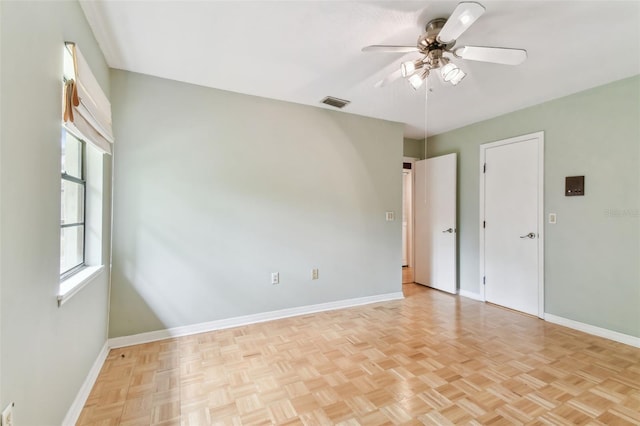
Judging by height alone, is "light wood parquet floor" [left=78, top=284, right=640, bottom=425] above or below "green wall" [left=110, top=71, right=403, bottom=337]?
below

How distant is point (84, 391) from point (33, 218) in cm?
129

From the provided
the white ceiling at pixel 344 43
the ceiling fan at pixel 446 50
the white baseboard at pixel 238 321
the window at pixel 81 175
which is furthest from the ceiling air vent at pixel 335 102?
the white baseboard at pixel 238 321

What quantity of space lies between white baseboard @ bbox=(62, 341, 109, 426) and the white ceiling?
92.9 inches

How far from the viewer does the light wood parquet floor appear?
1.69 meters

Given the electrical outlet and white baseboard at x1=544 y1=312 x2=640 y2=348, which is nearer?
the electrical outlet

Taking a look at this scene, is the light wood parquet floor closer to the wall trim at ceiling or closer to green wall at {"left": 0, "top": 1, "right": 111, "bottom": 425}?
green wall at {"left": 0, "top": 1, "right": 111, "bottom": 425}

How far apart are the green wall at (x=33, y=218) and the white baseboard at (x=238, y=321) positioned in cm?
89

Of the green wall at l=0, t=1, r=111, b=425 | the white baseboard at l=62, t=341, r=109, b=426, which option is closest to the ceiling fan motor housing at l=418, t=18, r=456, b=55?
the green wall at l=0, t=1, r=111, b=425

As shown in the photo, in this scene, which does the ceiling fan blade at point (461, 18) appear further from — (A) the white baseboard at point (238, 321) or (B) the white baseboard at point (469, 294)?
(B) the white baseboard at point (469, 294)

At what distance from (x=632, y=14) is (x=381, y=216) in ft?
8.85

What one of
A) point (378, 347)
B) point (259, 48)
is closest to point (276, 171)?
point (259, 48)

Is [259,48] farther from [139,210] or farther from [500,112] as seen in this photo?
[500,112]

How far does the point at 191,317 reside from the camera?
2.78 meters

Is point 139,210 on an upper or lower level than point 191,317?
upper
